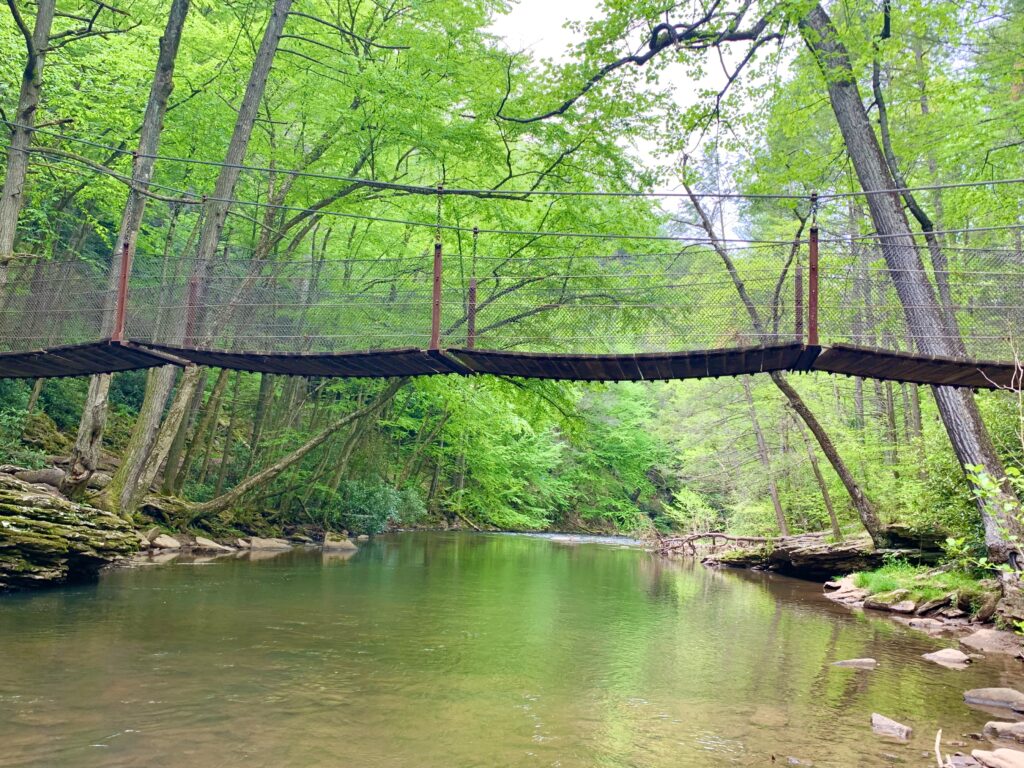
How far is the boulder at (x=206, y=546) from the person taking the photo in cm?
1200

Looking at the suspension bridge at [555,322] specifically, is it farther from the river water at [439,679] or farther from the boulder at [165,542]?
the boulder at [165,542]

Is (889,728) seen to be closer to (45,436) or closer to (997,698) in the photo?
(997,698)

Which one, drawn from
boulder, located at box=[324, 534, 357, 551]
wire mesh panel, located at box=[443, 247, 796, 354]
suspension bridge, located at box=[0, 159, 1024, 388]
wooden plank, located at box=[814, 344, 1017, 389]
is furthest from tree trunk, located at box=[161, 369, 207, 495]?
wooden plank, located at box=[814, 344, 1017, 389]

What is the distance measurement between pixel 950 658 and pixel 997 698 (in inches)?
51.6

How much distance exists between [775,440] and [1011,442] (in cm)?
855

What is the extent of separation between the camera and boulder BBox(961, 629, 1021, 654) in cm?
707

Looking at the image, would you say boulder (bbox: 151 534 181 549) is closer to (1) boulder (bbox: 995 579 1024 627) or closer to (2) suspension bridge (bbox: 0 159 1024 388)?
(2) suspension bridge (bbox: 0 159 1024 388)

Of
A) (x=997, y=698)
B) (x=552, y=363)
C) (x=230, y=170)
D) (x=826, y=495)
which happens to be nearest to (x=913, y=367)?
(x=997, y=698)

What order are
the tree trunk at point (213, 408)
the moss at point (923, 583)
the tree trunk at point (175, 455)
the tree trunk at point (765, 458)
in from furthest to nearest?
1. the tree trunk at point (765, 458)
2. the tree trunk at point (213, 408)
3. the tree trunk at point (175, 455)
4. the moss at point (923, 583)

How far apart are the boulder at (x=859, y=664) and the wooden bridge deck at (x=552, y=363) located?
2.24 meters

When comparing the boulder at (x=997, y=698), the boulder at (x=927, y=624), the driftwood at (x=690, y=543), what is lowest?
the driftwood at (x=690, y=543)

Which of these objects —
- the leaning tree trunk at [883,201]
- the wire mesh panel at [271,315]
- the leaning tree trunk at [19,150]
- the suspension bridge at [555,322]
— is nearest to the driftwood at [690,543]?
the leaning tree trunk at [883,201]

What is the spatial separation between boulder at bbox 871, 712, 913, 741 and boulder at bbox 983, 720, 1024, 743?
43 centimetres

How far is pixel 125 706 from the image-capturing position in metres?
4.27
